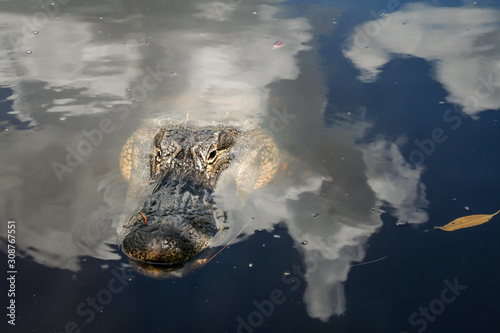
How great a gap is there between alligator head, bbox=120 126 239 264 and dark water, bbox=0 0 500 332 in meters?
0.21

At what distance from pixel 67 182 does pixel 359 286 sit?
3.37 m

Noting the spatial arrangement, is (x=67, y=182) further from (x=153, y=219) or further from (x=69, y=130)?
(x=153, y=219)

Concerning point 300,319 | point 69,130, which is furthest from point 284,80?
point 300,319

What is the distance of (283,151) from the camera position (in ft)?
17.5

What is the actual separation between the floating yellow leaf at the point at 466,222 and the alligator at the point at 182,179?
6.58 ft

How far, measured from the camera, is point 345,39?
753 centimetres

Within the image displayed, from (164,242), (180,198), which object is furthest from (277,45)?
(164,242)

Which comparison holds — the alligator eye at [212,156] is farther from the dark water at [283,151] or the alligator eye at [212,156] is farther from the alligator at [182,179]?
the dark water at [283,151]

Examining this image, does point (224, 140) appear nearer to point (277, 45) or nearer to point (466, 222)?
point (466, 222)

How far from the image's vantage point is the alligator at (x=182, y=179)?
3.55 metres

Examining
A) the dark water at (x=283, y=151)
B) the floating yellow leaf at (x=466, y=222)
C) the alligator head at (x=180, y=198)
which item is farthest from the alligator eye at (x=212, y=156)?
the floating yellow leaf at (x=466, y=222)

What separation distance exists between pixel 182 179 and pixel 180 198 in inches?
13.5

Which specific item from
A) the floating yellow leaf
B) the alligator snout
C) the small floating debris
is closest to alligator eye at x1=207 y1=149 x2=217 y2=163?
the alligator snout

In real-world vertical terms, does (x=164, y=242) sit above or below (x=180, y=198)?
above
